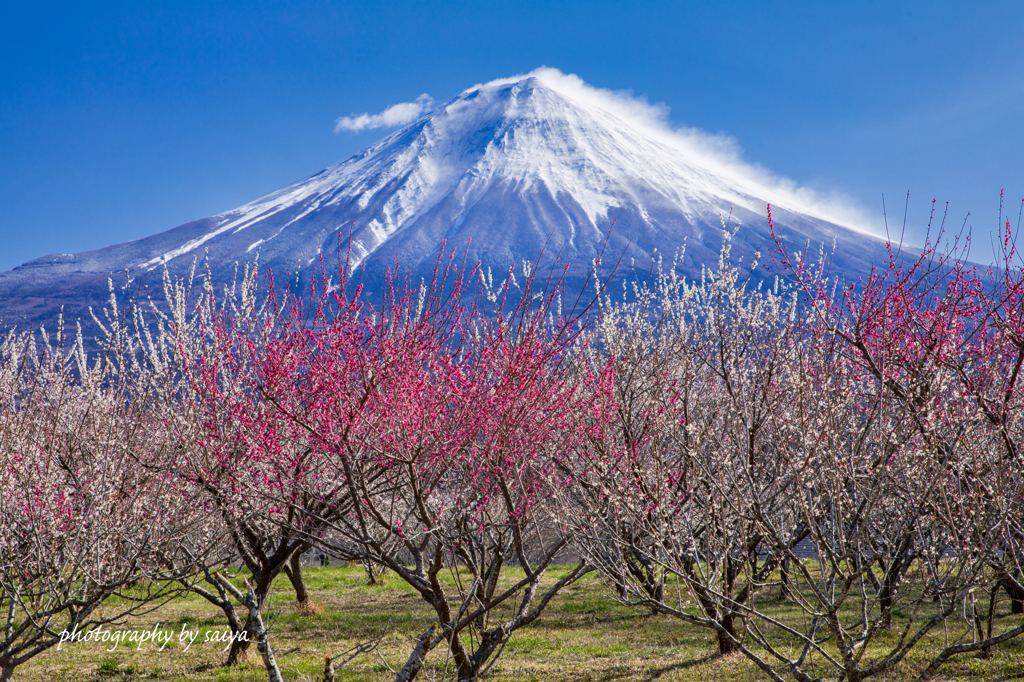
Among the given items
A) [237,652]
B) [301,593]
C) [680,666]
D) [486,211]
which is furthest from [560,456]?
[486,211]

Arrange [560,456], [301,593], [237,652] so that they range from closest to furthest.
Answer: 1. [560,456]
2. [237,652]
3. [301,593]

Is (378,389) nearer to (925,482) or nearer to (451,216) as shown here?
(925,482)

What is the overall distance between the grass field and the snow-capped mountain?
8654cm

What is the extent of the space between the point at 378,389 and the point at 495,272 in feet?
326

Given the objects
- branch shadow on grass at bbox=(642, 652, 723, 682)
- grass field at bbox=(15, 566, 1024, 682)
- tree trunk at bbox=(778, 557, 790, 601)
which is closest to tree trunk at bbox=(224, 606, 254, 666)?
grass field at bbox=(15, 566, 1024, 682)

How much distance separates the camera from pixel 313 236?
119 meters

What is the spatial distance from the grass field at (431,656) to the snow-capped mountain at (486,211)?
8654cm

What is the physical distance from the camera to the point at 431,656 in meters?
10.1

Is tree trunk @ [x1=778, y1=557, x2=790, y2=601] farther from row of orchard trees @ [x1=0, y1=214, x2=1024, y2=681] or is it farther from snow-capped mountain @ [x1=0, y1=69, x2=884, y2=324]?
snow-capped mountain @ [x1=0, y1=69, x2=884, y2=324]

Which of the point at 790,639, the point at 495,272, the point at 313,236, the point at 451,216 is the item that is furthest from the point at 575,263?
the point at 790,639

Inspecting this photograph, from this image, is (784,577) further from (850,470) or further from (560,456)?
(560,456)

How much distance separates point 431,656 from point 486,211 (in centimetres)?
12423

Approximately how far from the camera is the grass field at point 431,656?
8930 mm

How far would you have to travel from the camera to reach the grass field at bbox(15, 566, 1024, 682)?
29.3ft
